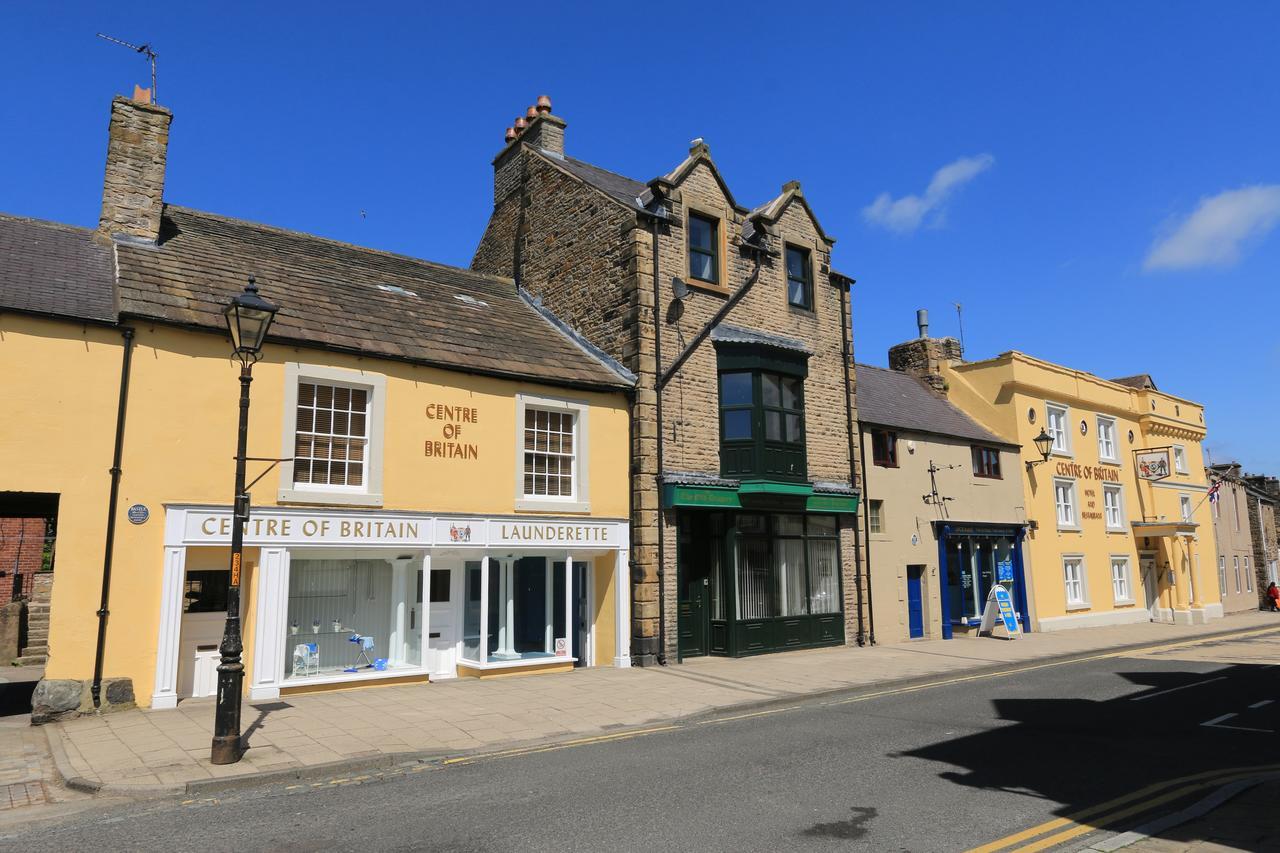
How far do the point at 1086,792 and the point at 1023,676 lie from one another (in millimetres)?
9270

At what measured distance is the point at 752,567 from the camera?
18.6 m

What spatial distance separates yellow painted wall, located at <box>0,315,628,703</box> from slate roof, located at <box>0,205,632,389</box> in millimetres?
447

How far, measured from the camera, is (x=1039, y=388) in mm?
27797

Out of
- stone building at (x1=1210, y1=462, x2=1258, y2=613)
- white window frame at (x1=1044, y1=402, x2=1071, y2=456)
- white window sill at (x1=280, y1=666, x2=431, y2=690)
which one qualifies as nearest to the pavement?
white window sill at (x1=280, y1=666, x2=431, y2=690)

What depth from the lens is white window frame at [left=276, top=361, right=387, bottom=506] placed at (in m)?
13.2

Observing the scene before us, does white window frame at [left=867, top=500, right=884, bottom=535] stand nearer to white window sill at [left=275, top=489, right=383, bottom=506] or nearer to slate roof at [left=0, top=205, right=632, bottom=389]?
slate roof at [left=0, top=205, right=632, bottom=389]

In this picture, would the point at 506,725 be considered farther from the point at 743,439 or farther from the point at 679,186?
the point at 679,186

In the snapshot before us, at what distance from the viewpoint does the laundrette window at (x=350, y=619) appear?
535 inches

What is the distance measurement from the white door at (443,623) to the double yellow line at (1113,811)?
10.7 m

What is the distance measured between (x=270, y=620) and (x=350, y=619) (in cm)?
169

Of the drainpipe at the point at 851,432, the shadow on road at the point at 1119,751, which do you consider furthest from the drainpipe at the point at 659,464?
the shadow on road at the point at 1119,751

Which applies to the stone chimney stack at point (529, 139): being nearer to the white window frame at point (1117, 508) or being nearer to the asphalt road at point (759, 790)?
the asphalt road at point (759, 790)

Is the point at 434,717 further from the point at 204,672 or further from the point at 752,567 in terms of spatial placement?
the point at 752,567

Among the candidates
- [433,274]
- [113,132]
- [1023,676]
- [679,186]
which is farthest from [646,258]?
[1023,676]
